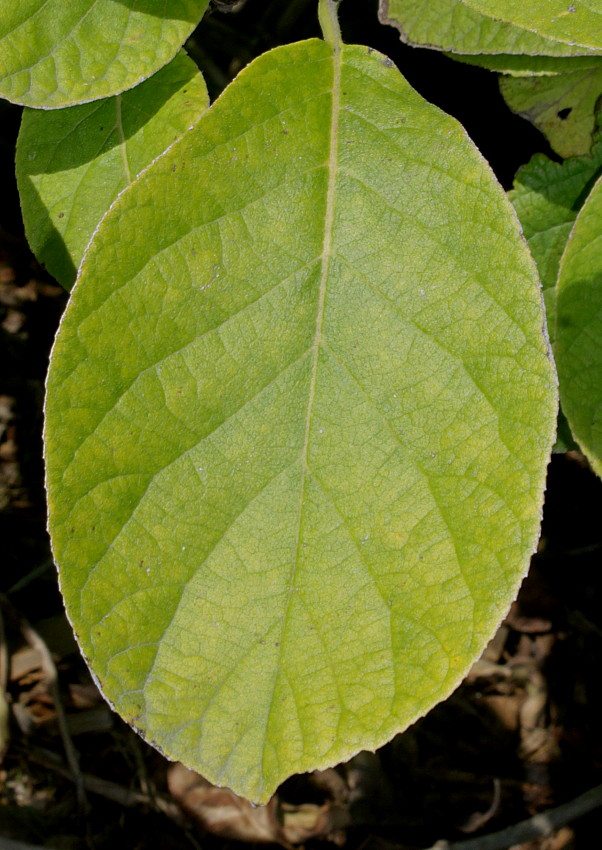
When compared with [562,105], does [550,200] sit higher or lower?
lower

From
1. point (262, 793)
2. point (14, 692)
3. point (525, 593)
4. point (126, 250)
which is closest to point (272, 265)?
point (126, 250)

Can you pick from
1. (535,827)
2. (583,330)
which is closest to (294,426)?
(583,330)

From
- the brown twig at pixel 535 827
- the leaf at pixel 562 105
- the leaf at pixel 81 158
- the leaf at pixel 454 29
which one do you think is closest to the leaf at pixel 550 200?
the leaf at pixel 562 105

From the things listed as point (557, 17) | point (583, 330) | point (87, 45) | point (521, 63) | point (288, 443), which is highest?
point (87, 45)

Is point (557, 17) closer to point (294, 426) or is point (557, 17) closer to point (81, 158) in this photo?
point (294, 426)

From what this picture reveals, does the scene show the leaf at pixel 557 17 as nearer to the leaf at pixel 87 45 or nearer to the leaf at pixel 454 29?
the leaf at pixel 454 29

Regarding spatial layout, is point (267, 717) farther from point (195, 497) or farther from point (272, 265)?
point (272, 265)

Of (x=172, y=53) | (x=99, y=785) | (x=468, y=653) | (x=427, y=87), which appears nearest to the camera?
(x=468, y=653)

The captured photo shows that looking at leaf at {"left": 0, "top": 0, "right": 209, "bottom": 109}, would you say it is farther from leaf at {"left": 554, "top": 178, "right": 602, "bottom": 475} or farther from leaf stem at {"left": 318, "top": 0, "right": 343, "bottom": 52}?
leaf at {"left": 554, "top": 178, "right": 602, "bottom": 475}
